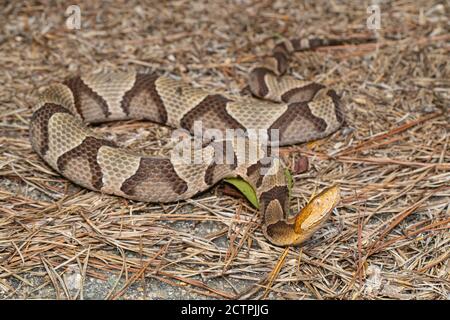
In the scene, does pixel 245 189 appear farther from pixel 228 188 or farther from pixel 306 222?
pixel 306 222

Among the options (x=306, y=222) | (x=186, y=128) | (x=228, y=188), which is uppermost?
(x=186, y=128)

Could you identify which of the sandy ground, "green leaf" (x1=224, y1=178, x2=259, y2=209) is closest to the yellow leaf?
the sandy ground

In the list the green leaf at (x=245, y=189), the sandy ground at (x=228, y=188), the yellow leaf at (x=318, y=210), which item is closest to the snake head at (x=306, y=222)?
the yellow leaf at (x=318, y=210)

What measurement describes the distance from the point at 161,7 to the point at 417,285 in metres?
4.51

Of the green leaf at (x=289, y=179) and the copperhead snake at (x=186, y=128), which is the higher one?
the copperhead snake at (x=186, y=128)

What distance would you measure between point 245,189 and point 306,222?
34.3 inches

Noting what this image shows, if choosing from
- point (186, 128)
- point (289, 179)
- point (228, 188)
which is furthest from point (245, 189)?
point (186, 128)

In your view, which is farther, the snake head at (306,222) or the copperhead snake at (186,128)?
the copperhead snake at (186,128)

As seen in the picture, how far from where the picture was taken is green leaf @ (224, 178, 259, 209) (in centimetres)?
424

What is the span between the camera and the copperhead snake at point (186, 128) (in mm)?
4227

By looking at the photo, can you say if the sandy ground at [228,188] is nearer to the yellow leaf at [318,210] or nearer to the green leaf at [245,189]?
the green leaf at [245,189]

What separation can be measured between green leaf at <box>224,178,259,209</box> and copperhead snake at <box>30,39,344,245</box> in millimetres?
43

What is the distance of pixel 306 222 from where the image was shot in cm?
362
